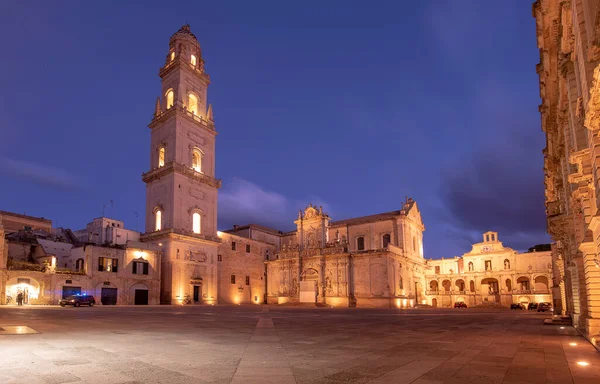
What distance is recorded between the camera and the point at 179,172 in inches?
2149

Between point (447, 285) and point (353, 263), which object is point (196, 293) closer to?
point (353, 263)

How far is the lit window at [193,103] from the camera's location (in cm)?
6053

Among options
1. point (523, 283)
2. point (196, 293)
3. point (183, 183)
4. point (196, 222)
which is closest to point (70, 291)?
point (196, 293)

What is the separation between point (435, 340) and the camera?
40.7 ft

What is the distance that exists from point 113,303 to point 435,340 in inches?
1714

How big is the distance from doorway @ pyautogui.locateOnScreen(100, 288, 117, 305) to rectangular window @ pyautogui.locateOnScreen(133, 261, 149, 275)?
10.3 ft

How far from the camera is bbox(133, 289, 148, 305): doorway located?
1927 inches

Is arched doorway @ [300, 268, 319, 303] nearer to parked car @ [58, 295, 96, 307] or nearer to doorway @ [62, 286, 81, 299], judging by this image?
doorway @ [62, 286, 81, 299]

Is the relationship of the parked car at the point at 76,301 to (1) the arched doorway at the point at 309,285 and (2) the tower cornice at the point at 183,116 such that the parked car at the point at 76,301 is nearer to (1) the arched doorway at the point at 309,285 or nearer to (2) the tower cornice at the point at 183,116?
(2) the tower cornice at the point at 183,116

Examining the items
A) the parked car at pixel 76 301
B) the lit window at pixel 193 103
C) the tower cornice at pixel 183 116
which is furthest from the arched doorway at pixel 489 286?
the parked car at pixel 76 301

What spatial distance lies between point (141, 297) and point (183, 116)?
2439cm

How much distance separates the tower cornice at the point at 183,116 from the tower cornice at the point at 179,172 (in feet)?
23.4

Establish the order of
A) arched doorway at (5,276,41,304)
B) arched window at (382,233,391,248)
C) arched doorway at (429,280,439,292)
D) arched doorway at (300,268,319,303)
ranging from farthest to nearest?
arched doorway at (429,280,439,292), arched window at (382,233,391,248), arched doorway at (300,268,319,303), arched doorway at (5,276,41,304)

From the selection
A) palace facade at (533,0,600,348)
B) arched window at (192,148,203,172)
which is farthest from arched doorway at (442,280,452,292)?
palace facade at (533,0,600,348)
